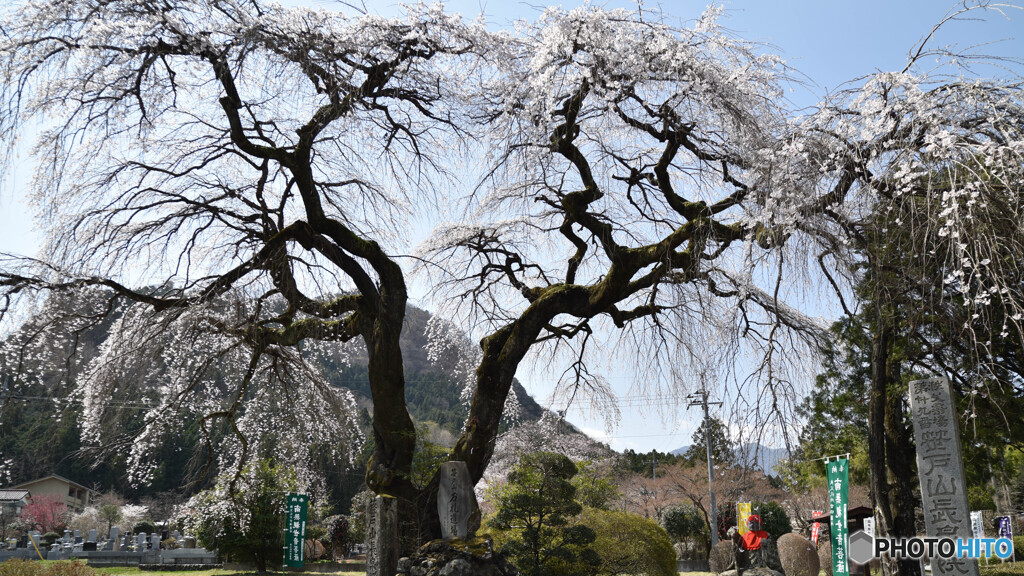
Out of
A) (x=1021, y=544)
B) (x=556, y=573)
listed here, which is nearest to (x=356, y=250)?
(x=556, y=573)

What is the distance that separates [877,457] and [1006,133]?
8061mm

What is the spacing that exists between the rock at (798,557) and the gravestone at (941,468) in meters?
8.00

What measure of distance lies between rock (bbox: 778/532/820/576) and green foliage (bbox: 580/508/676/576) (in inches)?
165

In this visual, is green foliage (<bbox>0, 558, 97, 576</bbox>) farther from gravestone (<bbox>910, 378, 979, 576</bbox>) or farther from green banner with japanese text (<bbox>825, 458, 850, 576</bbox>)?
green banner with japanese text (<bbox>825, 458, 850, 576</bbox>)

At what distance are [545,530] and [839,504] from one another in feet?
17.3

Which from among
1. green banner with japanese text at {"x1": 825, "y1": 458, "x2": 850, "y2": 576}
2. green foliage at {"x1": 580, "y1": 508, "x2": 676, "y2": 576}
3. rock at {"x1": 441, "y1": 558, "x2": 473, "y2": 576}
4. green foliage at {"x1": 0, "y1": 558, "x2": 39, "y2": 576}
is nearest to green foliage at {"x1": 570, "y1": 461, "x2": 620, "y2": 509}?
green foliage at {"x1": 580, "y1": 508, "x2": 676, "y2": 576}

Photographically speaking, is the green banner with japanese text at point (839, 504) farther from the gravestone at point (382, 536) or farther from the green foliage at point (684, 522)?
the green foliage at point (684, 522)

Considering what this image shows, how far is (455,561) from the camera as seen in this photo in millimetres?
5949

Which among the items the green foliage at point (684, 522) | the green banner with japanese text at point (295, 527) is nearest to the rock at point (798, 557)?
the green foliage at point (684, 522)

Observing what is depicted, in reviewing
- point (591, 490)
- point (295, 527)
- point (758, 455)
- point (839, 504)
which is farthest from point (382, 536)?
point (839, 504)

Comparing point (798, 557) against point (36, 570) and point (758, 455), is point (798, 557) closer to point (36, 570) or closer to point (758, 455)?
point (758, 455)

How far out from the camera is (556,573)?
7879 millimetres

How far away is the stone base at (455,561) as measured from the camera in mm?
5922

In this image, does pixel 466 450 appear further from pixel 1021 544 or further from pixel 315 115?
pixel 1021 544
